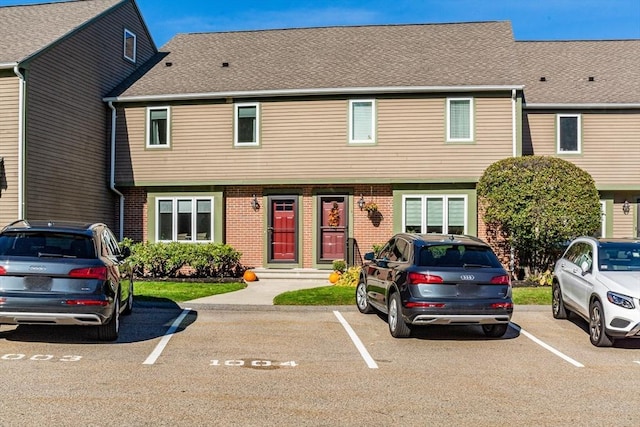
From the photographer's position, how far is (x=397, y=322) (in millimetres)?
9867

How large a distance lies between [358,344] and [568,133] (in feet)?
44.4

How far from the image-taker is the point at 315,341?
9.88 meters

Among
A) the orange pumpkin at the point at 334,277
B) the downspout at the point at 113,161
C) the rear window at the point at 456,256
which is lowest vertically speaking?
the orange pumpkin at the point at 334,277

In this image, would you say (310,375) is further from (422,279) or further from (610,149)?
(610,149)

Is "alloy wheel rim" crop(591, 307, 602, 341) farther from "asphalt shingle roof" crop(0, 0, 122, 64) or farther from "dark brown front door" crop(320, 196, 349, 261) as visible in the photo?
"asphalt shingle roof" crop(0, 0, 122, 64)

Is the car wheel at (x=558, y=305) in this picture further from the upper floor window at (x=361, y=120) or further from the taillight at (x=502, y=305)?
the upper floor window at (x=361, y=120)

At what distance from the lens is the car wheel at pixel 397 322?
982cm

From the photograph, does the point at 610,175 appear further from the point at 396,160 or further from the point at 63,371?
the point at 63,371

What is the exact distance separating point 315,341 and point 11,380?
4.35m

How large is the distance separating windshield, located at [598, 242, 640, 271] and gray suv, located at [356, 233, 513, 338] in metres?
2.01

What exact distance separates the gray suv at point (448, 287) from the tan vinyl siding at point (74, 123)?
10.8 m

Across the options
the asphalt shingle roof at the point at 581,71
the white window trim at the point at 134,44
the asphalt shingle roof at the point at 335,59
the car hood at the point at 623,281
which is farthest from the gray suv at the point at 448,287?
the white window trim at the point at 134,44

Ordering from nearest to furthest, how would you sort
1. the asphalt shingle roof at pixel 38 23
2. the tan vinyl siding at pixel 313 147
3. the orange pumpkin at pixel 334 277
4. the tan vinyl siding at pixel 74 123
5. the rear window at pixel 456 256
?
the rear window at pixel 456 256, the tan vinyl siding at pixel 74 123, the asphalt shingle roof at pixel 38 23, the orange pumpkin at pixel 334 277, the tan vinyl siding at pixel 313 147

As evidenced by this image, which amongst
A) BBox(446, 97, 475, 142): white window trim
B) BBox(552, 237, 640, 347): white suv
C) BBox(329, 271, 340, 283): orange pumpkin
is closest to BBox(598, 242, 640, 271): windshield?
BBox(552, 237, 640, 347): white suv
